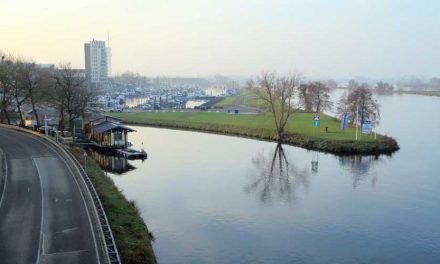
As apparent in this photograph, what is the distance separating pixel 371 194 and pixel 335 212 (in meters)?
6.28

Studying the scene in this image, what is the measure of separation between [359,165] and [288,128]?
22001 mm

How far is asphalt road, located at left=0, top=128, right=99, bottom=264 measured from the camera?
19609mm

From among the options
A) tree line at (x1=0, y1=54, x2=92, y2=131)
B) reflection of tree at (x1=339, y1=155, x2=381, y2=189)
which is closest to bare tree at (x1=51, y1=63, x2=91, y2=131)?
tree line at (x1=0, y1=54, x2=92, y2=131)

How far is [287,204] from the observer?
33.3 metres

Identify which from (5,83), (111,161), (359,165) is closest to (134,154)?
(111,161)

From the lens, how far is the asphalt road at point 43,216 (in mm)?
19609

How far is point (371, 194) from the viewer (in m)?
36.1

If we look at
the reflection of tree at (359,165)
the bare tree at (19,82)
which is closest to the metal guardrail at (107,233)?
the reflection of tree at (359,165)

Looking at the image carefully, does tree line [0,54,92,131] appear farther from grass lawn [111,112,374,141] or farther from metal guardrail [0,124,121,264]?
metal guardrail [0,124,121,264]

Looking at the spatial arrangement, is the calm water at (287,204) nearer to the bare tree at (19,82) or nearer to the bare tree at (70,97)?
the bare tree at (70,97)

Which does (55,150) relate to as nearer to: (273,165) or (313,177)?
(273,165)

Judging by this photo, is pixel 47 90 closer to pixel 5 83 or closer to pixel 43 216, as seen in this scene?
pixel 5 83

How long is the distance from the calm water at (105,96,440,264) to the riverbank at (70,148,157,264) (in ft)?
4.02

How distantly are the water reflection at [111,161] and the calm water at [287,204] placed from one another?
3.64 feet
